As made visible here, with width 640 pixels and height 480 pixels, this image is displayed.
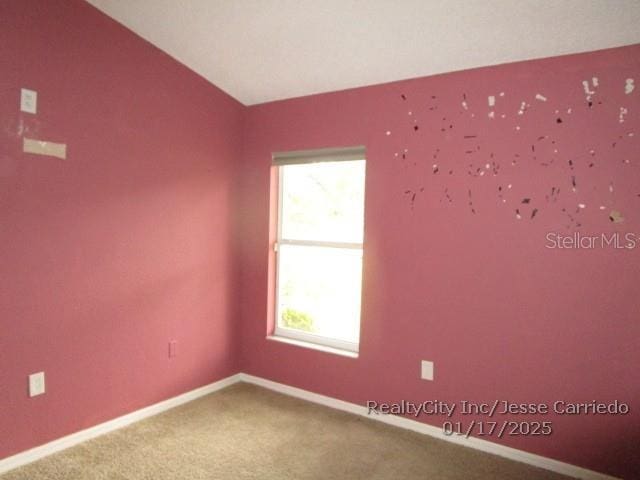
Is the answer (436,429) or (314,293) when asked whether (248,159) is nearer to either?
(314,293)

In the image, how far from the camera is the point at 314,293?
327 cm

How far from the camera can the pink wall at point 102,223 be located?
7.09 ft

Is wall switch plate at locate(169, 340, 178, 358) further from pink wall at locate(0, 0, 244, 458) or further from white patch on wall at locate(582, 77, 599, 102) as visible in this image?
white patch on wall at locate(582, 77, 599, 102)

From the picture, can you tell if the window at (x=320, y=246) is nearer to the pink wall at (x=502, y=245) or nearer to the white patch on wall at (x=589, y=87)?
the pink wall at (x=502, y=245)

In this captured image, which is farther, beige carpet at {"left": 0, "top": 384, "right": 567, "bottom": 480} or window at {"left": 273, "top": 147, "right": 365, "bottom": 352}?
window at {"left": 273, "top": 147, "right": 365, "bottom": 352}

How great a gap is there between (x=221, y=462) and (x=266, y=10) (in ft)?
8.07

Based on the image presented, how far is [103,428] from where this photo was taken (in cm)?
255

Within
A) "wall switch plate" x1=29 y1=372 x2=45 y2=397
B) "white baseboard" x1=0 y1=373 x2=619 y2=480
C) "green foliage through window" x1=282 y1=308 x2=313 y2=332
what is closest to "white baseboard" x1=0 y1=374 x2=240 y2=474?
"white baseboard" x1=0 y1=373 x2=619 y2=480

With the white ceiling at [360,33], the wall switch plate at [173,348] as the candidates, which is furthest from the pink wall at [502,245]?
the wall switch plate at [173,348]

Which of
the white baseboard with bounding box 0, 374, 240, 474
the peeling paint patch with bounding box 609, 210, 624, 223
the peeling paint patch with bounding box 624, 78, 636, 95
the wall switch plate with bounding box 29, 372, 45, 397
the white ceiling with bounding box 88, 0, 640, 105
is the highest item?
the white ceiling with bounding box 88, 0, 640, 105

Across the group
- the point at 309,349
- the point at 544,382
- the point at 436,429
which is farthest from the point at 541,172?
the point at 309,349

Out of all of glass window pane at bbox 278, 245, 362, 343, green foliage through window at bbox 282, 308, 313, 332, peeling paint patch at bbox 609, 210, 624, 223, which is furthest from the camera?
green foliage through window at bbox 282, 308, 313, 332

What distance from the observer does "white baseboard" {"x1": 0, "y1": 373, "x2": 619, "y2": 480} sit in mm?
2193

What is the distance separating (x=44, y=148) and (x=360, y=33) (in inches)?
72.2
